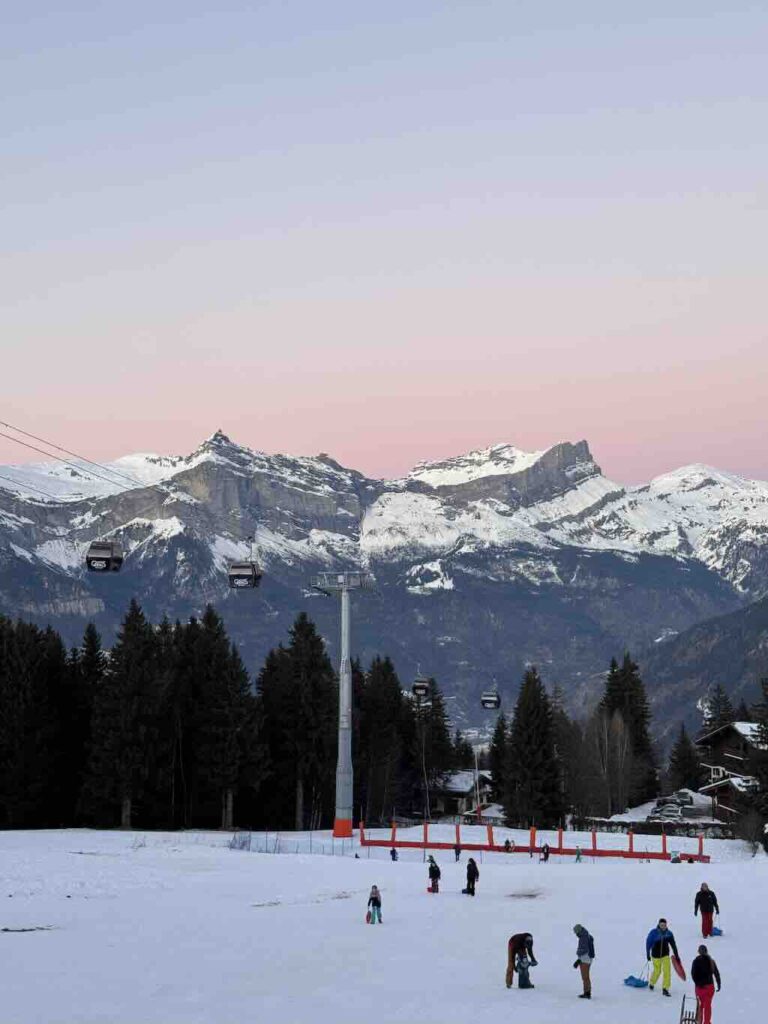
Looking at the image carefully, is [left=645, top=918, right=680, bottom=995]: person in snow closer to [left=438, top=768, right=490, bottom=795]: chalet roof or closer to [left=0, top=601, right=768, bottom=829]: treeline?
[left=0, top=601, right=768, bottom=829]: treeline

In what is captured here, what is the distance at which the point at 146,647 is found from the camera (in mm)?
89688

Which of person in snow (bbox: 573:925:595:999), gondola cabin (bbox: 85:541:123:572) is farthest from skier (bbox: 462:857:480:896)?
gondola cabin (bbox: 85:541:123:572)

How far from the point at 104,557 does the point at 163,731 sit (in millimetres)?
32923

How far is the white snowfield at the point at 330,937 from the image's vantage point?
3228 centimetres

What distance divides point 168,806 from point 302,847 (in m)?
17.6

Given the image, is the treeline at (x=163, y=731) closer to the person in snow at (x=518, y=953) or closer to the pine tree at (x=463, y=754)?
the person in snow at (x=518, y=953)

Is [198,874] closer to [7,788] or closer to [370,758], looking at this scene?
[7,788]

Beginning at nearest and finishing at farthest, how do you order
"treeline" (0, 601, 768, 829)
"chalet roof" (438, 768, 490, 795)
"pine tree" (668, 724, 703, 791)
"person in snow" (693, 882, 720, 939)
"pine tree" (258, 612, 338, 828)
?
"person in snow" (693, 882, 720, 939) → "treeline" (0, 601, 768, 829) → "pine tree" (258, 612, 338, 828) → "pine tree" (668, 724, 703, 791) → "chalet roof" (438, 768, 490, 795)

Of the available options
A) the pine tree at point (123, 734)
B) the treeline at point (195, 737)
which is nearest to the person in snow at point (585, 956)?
the pine tree at point (123, 734)

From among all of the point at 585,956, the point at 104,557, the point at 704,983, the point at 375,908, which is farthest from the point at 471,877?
the point at 704,983

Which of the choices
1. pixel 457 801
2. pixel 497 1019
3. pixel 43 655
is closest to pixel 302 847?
pixel 43 655

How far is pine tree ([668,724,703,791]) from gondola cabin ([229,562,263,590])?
9600cm

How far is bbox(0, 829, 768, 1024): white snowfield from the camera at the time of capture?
32281mm

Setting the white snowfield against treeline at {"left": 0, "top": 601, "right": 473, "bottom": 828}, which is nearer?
the white snowfield
